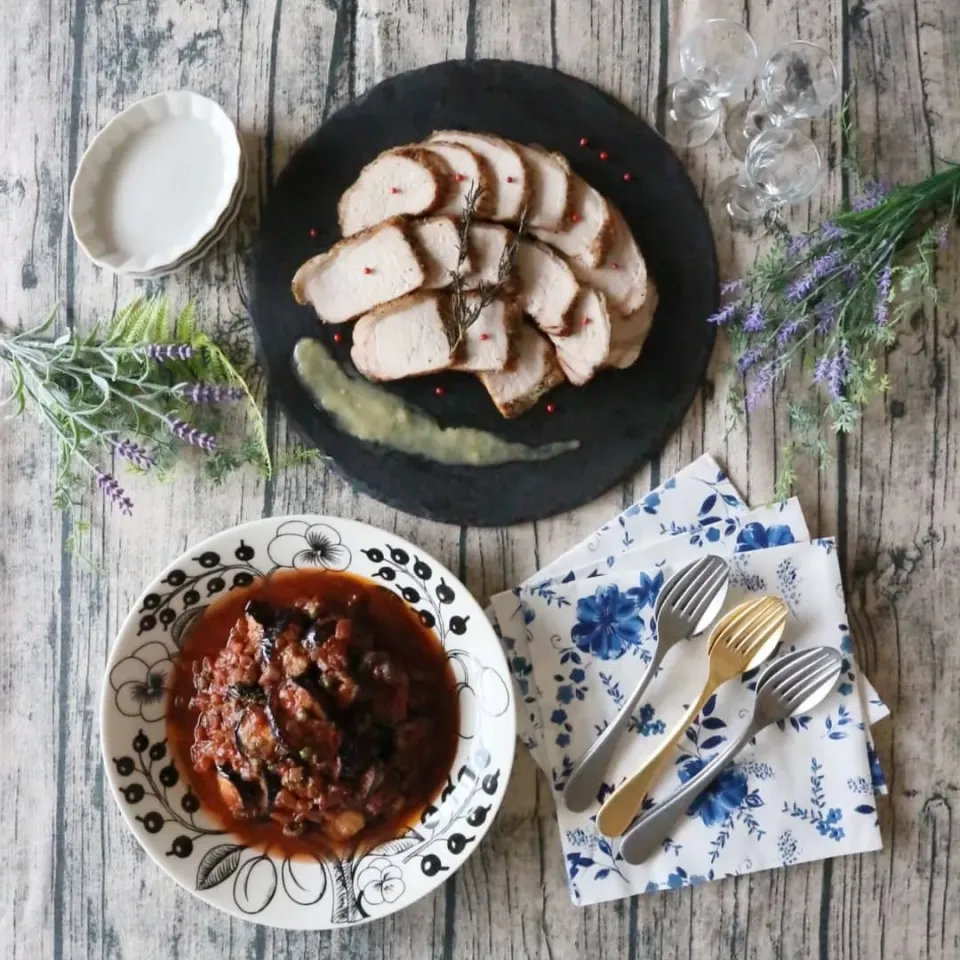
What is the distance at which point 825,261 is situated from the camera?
2.00 metres

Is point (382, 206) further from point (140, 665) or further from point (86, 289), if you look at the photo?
point (140, 665)

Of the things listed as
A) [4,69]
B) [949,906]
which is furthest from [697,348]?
[4,69]

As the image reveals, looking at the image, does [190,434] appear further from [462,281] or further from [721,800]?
[721,800]

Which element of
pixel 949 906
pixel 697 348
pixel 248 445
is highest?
pixel 697 348

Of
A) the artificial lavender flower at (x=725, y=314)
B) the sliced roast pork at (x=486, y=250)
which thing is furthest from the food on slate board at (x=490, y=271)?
the artificial lavender flower at (x=725, y=314)

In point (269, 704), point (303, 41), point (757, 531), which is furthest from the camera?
point (303, 41)

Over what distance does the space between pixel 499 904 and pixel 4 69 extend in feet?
7.18

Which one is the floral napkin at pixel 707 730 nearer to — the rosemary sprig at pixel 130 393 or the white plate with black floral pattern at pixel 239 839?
the white plate with black floral pattern at pixel 239 839

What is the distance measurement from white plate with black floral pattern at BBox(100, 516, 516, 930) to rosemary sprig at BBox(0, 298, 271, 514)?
0.24m

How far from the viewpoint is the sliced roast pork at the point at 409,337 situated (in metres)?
2.09

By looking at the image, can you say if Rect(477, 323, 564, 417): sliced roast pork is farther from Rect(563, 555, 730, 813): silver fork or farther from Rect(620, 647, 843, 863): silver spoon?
Rect(620, 647, 843, 863): silver spoon

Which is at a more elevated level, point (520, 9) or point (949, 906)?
point (520, 9)

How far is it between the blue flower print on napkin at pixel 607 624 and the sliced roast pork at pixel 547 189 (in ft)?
2.58

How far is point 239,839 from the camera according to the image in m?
2.01
